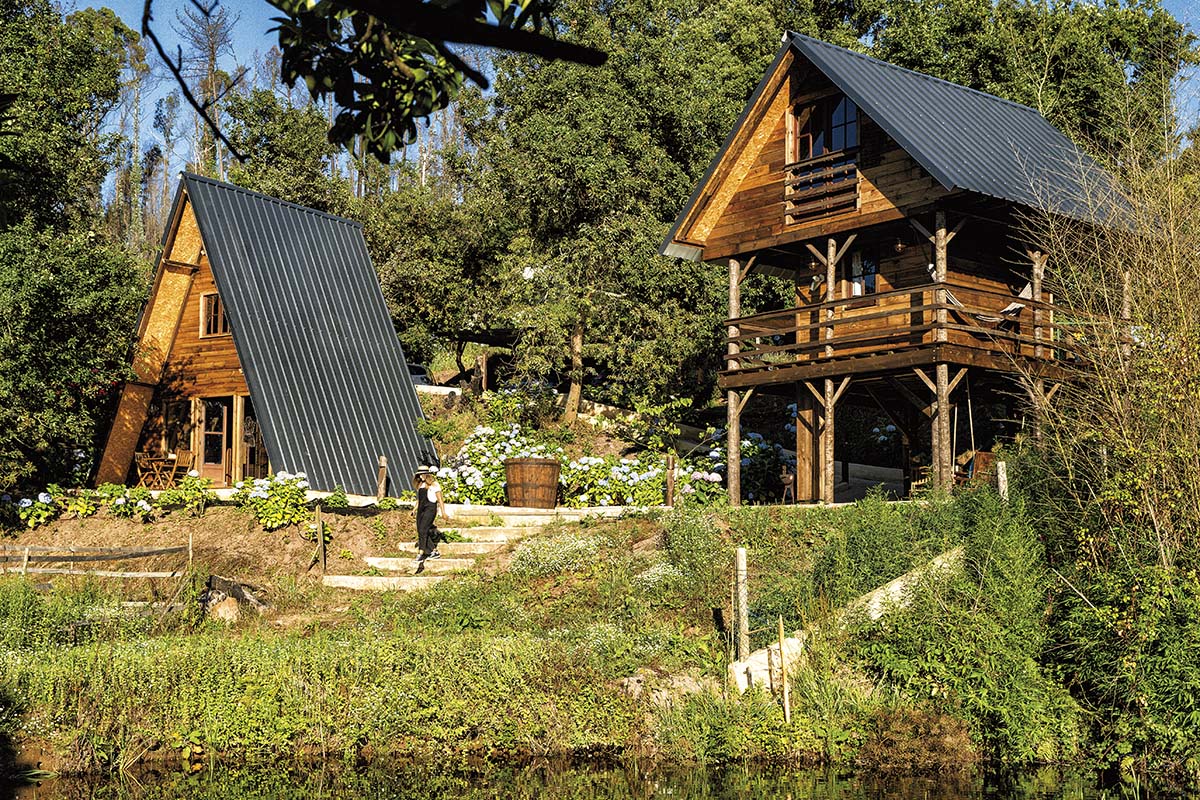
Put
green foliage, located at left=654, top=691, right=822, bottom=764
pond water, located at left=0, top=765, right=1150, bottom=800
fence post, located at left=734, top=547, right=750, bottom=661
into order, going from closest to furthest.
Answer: pond water, located at left=0, top=765, right=1150, bottom=800, green foliage, located at left=654, top=691, right=822, bottom=764, fence post, located at left=734, top=547, right=750, bottom=661

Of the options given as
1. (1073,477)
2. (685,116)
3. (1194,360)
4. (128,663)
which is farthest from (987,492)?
(685,116)

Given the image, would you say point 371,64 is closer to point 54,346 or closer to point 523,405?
point 54,346

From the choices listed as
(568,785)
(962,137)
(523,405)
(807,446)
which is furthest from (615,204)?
(568,785)

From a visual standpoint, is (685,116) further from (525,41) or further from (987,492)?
(525,41)

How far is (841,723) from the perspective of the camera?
→ 12.7 m

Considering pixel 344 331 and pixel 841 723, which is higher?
pixel 344 331

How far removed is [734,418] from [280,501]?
307 inches

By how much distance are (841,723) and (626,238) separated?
695 inches

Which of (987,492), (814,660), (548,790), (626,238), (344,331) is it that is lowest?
(548,790)

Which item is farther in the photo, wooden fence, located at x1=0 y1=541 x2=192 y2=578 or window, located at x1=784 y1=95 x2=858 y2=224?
window, located at x1=784 y1=95 x2=858 y2=224

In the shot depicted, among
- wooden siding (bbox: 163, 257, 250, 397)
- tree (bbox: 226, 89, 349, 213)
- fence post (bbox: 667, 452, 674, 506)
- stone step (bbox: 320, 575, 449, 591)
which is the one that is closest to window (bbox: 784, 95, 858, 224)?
fence post (bbox: 667, 452, 674, 506)

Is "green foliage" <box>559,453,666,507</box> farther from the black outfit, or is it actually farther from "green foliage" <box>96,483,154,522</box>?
"green foliage" <box>96,483,154,522</box>

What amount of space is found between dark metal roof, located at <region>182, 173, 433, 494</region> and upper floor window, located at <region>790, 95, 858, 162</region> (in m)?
9.42

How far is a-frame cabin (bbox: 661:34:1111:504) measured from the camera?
19.9 meters
